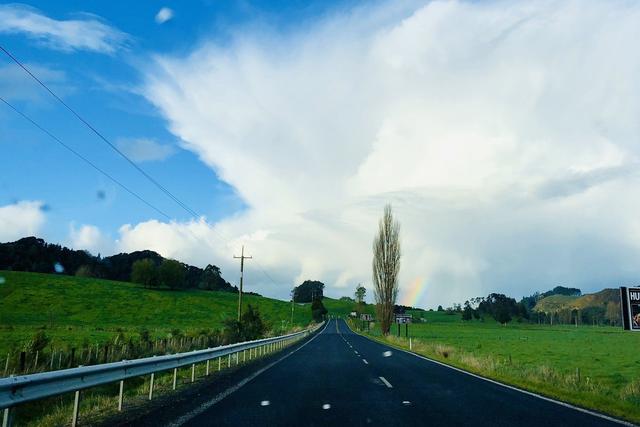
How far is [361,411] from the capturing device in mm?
8367

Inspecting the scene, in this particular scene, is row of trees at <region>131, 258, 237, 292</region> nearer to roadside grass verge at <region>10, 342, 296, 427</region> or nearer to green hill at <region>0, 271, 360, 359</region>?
green hill at <region>0, 271, 360, 359</region>

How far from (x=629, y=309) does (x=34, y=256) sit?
14061cm

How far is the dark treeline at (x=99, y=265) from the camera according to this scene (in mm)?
113250

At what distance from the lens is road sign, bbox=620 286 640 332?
16.8 metres

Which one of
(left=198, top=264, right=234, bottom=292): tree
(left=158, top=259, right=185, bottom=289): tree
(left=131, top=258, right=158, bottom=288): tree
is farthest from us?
(left=198, top=264, right=234, bottom=292): tree

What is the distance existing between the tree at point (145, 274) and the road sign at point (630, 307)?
108 m

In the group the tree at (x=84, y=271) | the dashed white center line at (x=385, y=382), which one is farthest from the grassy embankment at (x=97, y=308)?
the dashed white center line at (x=385, y=382)

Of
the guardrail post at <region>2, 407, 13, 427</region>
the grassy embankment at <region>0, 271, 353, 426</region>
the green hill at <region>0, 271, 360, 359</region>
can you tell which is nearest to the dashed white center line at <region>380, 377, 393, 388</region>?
the guardrail post at <region>2, 407, 13, 427</region>

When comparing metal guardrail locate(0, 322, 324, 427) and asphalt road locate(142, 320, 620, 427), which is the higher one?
metal guardrail locate(0, 322, 324, 427)

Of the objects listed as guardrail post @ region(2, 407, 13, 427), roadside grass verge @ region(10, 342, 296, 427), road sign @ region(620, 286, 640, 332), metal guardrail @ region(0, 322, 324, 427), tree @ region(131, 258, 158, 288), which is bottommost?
roadside grass verge @ region(10, 342, 296, 427)

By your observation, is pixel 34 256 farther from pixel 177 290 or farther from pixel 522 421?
pixel 522 421

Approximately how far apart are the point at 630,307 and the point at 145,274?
10941 centimetres

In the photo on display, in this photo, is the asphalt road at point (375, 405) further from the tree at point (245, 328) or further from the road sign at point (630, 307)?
the tree at point (245, 328)

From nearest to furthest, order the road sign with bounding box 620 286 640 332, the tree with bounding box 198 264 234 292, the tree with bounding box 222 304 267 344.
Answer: the road sign with bounding box 620 286 640 332 < the tree with bounding box 222 304 267 344 < the tree with bounding box 198 264 234 292
